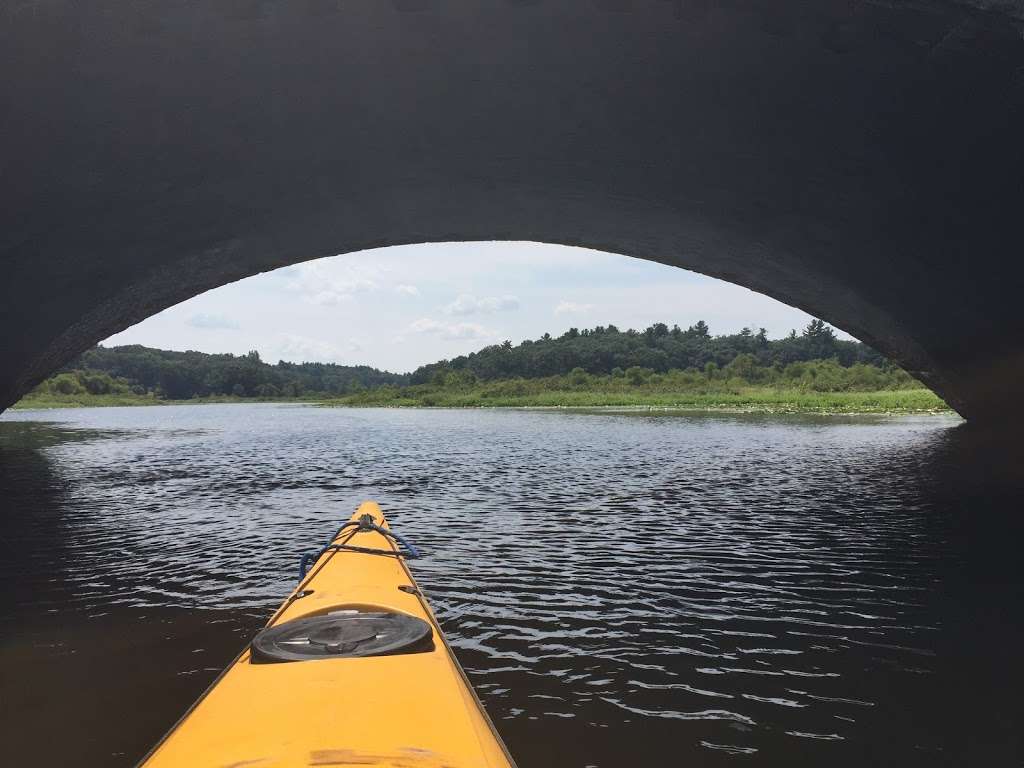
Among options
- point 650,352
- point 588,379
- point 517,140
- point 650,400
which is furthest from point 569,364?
point 517,140

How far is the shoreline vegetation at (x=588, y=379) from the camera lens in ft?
191

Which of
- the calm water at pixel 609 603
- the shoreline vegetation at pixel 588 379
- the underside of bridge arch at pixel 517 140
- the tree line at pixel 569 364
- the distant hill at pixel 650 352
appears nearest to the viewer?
the calm water at pixel 609 603

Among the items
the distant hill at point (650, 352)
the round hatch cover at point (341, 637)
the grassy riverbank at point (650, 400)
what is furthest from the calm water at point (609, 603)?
the distant hill at point (650, 352)

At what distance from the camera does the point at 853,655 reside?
5547 mm

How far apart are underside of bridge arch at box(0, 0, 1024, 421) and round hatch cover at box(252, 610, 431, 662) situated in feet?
18.3

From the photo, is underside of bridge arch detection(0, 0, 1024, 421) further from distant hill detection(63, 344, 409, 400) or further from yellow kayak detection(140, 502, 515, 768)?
distant hill detection(63, 344, 409, 400)

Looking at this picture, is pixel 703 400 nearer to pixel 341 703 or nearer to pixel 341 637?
pixel 341 637

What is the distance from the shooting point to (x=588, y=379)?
87562 mm

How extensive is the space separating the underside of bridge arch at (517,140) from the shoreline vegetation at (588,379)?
34874 mm

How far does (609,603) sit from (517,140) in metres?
6.48

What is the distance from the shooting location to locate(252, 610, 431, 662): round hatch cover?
11.8ft

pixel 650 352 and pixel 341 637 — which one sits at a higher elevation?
pixel 650 352

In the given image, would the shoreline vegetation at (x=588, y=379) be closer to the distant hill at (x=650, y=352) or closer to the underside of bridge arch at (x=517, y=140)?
the distant hill at (x=650, y=352)

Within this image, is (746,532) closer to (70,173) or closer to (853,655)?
(853,655)
